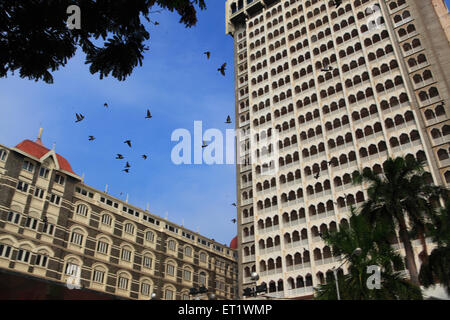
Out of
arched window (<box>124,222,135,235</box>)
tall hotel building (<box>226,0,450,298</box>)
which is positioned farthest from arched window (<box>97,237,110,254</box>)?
tall hotel building (<box>226,0,450,298</box>)

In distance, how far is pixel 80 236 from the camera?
52406 mm

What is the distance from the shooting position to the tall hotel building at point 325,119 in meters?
50.8

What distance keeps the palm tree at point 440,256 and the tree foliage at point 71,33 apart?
2693cm

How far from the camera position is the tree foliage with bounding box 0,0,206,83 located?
9039 millimetres

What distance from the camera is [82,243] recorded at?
52156 millimetres

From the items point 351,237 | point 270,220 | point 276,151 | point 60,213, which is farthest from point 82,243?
point 351,237

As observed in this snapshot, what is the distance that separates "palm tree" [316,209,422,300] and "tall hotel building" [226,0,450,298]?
16.7 metres

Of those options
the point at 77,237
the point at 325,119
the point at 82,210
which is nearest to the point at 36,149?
the point at 82,210

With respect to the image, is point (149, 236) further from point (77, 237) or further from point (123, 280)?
point (77, 237)

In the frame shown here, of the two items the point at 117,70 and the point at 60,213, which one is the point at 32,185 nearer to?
the point at 60,213

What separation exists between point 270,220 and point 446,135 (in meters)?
24.2

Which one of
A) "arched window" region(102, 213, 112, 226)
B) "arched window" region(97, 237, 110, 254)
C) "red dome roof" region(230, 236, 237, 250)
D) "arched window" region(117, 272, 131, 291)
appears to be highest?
"red dome roof" region(230, 236, 237, 250)

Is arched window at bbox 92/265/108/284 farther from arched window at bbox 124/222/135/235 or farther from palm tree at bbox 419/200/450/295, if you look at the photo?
palm tree at bbox 419/200/450/295

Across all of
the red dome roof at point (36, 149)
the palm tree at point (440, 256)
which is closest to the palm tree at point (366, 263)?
the palm tree at point (440, 256)
